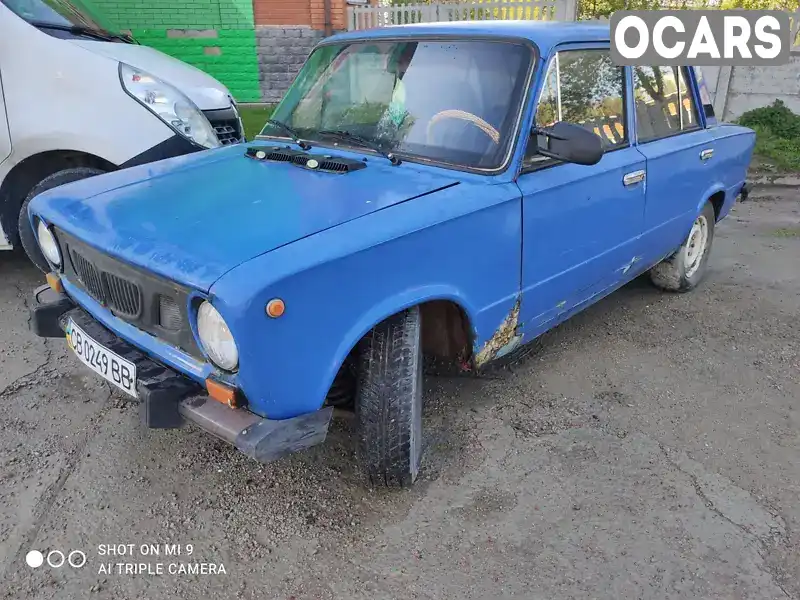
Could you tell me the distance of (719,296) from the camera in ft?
15.9

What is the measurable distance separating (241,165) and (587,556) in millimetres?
2246

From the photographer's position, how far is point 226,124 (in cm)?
489

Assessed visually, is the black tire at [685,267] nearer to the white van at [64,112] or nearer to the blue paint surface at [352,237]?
the blue paint surface at [352,237]

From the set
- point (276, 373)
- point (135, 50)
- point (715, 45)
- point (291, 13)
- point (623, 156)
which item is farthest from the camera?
point (291, 13)

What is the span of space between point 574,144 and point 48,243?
2362 millimetres

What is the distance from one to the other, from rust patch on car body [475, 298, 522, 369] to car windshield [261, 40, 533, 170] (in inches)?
27.4

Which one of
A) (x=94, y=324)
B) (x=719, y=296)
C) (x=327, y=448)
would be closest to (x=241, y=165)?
(x=94, y=324)

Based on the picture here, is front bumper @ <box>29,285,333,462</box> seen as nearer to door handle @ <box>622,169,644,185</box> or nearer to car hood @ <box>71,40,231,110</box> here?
door handle @ <box>622,169,644,185</box>

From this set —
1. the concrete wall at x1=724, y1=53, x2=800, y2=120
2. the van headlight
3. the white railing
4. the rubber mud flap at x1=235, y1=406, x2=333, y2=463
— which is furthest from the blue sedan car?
the white railing

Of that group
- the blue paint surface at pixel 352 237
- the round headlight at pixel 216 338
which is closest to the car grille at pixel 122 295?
the blue paint surface at pixel 352 237

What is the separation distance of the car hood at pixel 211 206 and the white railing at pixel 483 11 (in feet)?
27.8

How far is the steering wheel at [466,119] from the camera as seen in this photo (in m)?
2.91

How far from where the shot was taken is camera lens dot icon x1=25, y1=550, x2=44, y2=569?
234 cm

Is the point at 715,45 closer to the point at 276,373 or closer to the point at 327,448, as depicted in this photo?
the point at 327,448
